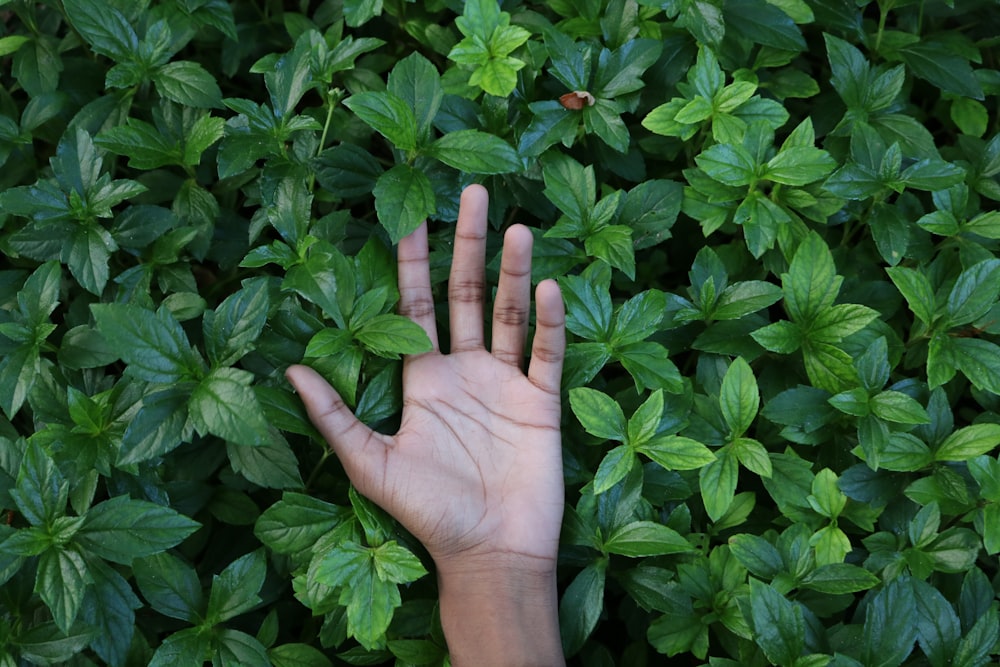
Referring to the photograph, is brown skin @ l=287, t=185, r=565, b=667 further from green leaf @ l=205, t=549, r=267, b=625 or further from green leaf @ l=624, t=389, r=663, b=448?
green leaf @ l=205, t=549, r=267, b=625

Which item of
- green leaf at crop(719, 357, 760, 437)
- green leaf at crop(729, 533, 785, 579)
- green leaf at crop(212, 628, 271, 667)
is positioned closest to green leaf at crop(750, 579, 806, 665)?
green leaf at crop(729, 533, 785, 579)

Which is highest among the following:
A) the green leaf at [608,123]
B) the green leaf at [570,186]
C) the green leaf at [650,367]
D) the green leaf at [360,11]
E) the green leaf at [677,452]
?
the green leaf at [360,11]

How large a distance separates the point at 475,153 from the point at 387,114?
207 millimetres

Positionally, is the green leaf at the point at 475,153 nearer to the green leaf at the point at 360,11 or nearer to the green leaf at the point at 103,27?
the green leaf at the point at 360,11

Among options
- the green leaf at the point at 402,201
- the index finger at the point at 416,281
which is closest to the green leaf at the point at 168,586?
the index finger at the point at 416,281

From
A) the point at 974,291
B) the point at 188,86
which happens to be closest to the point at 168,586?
the point at 188,86

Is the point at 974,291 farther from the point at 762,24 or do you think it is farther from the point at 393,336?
the point at 393,336

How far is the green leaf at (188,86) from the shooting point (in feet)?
6.31

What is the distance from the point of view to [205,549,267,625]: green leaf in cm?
164

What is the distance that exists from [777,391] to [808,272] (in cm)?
30

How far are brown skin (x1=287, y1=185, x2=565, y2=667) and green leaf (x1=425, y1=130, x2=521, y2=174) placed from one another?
95 millimetres

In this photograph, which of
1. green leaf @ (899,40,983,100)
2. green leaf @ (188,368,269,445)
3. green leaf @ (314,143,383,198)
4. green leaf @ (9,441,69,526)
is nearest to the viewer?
green leaf @ (188,368,269,445)

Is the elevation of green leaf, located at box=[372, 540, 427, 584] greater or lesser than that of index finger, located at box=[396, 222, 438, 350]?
lesser

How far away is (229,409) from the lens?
1.47 meters
